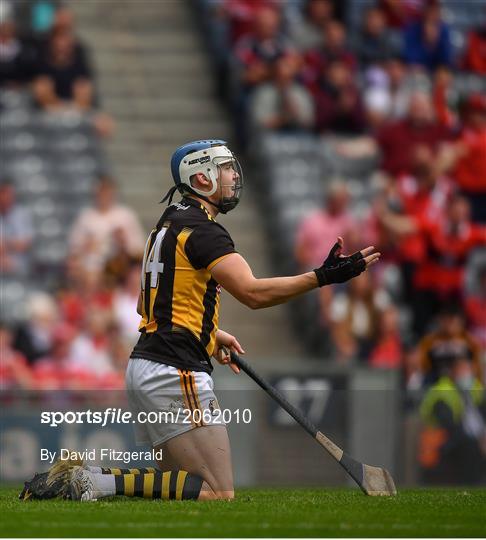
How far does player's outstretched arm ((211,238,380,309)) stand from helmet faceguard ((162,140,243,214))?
1.88ft

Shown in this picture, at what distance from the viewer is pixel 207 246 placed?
835 centimetres

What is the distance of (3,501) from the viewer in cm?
852


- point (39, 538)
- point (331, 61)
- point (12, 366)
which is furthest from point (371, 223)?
point (39, 538)

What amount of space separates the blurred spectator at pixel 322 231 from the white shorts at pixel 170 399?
7068 mm

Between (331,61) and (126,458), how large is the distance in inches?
345

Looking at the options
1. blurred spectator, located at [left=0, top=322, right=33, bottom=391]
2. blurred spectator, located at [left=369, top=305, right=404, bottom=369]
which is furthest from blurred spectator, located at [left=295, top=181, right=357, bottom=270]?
blurred spectator, located at [left=0, top=322, right=33, bottom=391]

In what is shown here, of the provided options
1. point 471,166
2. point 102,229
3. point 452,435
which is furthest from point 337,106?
point 452,435

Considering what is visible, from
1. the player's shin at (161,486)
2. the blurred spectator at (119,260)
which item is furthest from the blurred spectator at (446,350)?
the player's shin at (161,486)

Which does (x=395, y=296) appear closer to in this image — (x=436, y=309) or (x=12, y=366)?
(x=436, y=309)

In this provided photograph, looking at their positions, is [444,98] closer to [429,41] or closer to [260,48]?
[429,41]

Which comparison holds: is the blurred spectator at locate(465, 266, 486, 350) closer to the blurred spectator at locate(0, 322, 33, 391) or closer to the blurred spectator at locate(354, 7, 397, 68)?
the blurred spectator at locate(354, 7, 397, 68)

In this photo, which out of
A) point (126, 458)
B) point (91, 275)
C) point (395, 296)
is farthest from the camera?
point (395, 296)

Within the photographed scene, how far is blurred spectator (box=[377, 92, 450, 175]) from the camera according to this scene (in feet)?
56.0

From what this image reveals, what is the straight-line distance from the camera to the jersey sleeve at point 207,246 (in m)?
8.34
